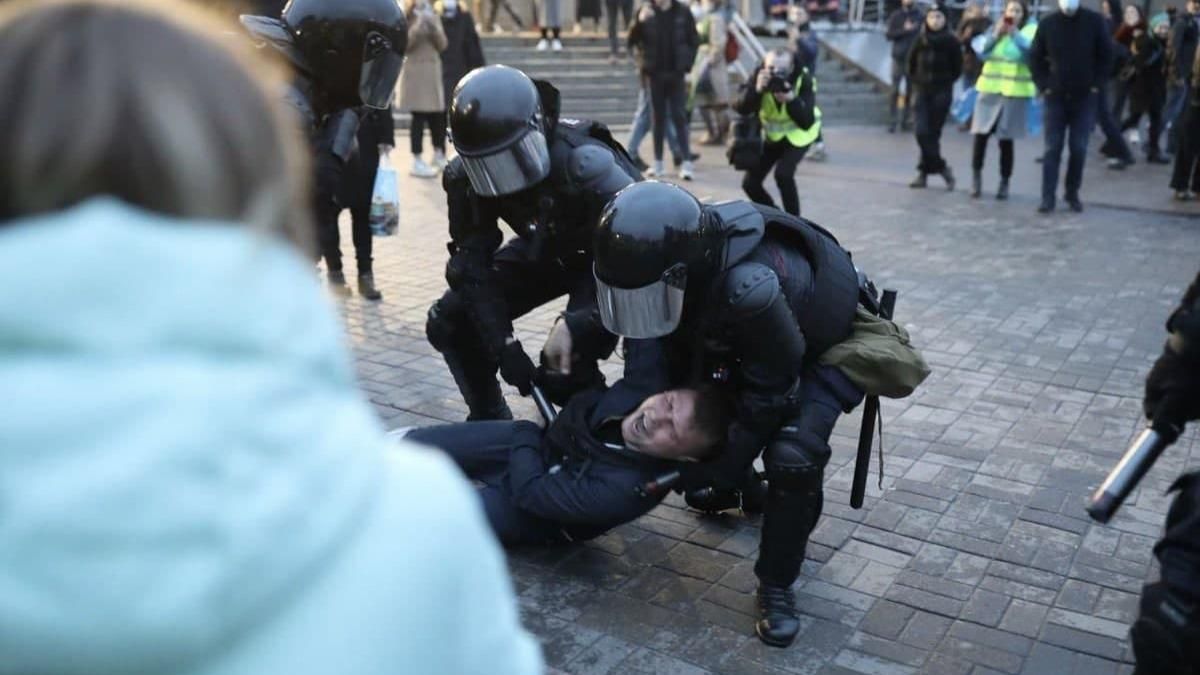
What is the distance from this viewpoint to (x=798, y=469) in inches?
119

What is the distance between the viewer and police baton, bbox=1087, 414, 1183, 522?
2287mm

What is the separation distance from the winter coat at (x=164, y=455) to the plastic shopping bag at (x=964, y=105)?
15.7 metres

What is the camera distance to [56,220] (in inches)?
30.2

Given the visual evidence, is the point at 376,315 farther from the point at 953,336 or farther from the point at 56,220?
the point at 56,220

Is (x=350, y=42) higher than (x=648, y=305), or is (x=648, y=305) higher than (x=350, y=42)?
(x=350, y=42)

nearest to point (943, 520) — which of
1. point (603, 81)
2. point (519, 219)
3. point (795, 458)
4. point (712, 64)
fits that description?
point (795, 458)

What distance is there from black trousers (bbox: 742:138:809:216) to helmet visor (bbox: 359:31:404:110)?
4414 mm

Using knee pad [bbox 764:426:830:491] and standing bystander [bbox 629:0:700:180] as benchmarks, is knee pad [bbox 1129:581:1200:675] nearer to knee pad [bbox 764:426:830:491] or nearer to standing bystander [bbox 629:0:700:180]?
knee pad [bbox 764:426:830:491]

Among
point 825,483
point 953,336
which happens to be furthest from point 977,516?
point 953,336

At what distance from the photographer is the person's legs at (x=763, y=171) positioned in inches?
333

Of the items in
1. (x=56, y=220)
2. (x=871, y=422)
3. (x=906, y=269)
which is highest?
(x=56, y=220)

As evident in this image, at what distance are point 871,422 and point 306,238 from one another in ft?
9.29

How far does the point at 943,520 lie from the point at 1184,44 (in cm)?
1063

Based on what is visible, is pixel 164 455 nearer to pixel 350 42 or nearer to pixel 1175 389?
pixel 1175 389
